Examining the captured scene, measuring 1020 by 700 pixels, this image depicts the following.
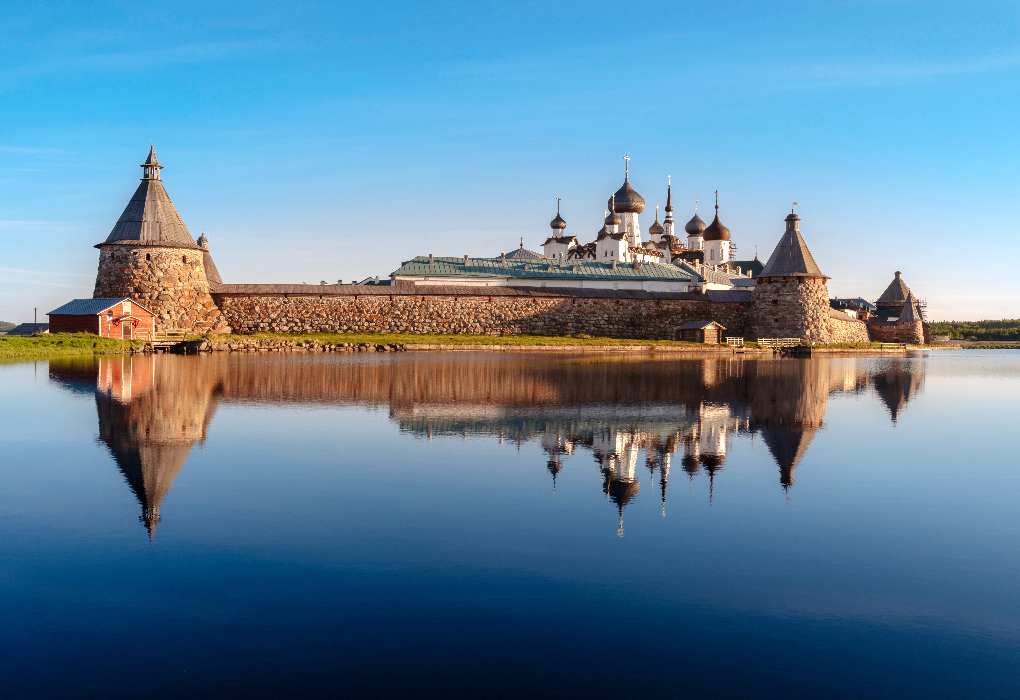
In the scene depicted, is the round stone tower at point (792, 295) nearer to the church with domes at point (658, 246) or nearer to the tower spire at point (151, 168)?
the church with domes at point (658, 246)

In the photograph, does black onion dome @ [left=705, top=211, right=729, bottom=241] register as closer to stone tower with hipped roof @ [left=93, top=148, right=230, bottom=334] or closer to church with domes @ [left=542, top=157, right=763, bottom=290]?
church with domes @ [left=542, top=157, right=763, bottom=290]

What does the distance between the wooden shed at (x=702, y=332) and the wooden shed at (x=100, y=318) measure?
87.4 ft

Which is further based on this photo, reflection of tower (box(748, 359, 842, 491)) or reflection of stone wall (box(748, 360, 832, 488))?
reflection of stone wall (box(748, 360, 832, 488))

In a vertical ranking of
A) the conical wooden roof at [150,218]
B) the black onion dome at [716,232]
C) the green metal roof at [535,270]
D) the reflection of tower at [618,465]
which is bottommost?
the reflection of tower at [618,465]

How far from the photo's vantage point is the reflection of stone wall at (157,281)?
3812cm

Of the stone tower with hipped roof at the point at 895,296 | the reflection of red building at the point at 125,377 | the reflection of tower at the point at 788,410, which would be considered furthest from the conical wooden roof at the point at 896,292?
the reflection of red building at the point at 125,377

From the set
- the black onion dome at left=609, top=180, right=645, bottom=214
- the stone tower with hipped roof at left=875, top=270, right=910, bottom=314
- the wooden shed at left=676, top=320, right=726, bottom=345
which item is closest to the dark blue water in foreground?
the wooden shed at left=676, top=320, right=726, bottom=345

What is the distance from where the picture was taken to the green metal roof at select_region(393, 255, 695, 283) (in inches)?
1876

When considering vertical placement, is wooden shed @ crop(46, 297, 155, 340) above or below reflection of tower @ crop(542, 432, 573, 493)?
above

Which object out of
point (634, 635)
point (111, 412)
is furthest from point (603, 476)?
point (111, 412)

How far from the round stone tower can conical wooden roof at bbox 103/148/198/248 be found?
3059 centimetres

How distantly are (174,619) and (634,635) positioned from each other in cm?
253

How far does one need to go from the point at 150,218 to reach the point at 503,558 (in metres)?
38.4

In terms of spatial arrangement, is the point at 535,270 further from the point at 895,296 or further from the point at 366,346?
the point at 895,296
